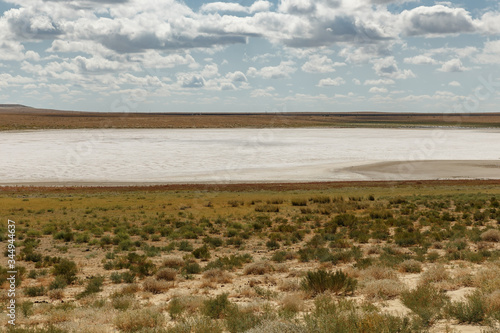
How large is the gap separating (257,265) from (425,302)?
6.05 metres

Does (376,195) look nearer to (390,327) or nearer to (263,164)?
(263,164)

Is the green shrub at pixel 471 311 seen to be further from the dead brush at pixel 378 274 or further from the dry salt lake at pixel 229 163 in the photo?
the dry salt lake at pixel 229 163

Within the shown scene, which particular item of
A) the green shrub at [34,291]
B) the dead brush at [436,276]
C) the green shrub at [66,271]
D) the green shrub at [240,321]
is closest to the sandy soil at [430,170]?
the dead brush at [436,276]

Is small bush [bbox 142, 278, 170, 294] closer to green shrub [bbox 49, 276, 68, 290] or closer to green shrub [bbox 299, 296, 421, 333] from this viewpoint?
green shrub [bbox 49, 276, 68, 290]

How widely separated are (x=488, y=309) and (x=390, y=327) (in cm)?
221

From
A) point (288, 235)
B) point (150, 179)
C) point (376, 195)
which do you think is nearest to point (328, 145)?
point (150, 179)

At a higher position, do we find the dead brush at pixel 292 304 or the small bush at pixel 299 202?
the dead brush at pixel 292 304

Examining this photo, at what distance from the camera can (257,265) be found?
1397 centimetres

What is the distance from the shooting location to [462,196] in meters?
33.4

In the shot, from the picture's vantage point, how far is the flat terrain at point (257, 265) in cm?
845

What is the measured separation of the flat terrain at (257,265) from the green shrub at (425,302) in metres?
0.03

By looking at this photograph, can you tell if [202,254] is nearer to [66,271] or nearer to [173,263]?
[173,263]

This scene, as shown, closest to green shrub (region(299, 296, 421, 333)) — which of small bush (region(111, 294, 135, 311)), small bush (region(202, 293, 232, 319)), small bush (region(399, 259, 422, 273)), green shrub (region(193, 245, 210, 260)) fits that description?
small bush (region(202, 293, 232, 319))

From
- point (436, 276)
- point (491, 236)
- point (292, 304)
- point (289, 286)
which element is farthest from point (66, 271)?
point (491, 236)
